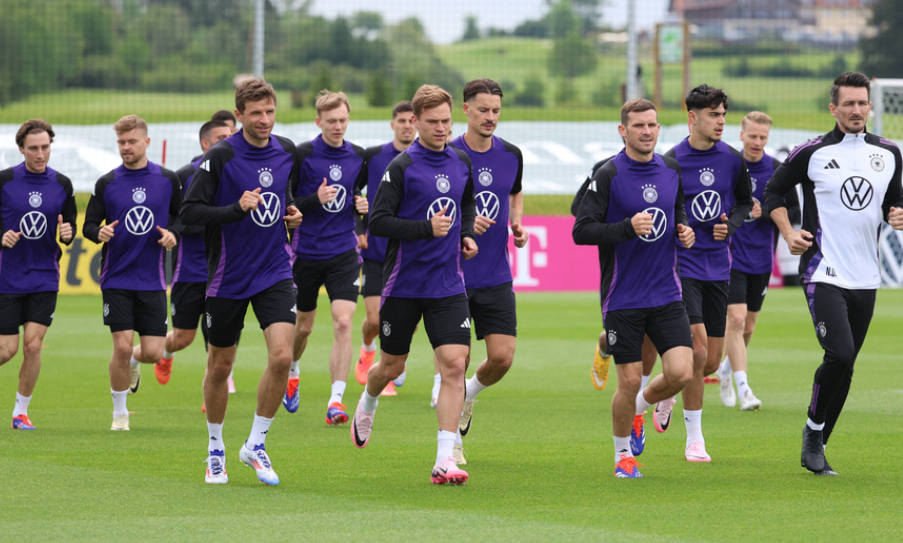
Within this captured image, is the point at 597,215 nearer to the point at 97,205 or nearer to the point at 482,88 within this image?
the point at 482,88

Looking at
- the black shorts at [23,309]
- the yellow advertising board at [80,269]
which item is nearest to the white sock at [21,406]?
the black shorts at [23,309]

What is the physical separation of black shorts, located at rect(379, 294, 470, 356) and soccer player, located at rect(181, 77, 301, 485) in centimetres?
64

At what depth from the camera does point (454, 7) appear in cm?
3566

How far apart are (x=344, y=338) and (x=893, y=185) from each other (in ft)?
15.3

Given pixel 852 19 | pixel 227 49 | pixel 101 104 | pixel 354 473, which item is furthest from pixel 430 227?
pixel 852 19

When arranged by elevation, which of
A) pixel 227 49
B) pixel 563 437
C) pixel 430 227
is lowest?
pixel 563 437

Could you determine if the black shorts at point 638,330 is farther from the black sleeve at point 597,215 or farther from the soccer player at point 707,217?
the soccer player at point 707,217

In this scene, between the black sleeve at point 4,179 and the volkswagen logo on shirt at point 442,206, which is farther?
the black sleeve at point 4,179

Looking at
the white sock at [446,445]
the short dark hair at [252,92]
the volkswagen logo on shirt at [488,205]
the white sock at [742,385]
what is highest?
the short dark hair at [252,92]

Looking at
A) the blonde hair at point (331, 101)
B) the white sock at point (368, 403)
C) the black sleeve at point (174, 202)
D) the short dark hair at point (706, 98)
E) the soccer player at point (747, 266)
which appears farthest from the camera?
the soccer player at point (747, 266)

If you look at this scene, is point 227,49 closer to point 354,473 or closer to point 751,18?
point 751,18

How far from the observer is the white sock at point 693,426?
808 centimetres

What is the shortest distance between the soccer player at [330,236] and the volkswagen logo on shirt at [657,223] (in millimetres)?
3517

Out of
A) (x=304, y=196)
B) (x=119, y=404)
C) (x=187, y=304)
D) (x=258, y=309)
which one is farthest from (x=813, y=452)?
(x=187, y=304)
